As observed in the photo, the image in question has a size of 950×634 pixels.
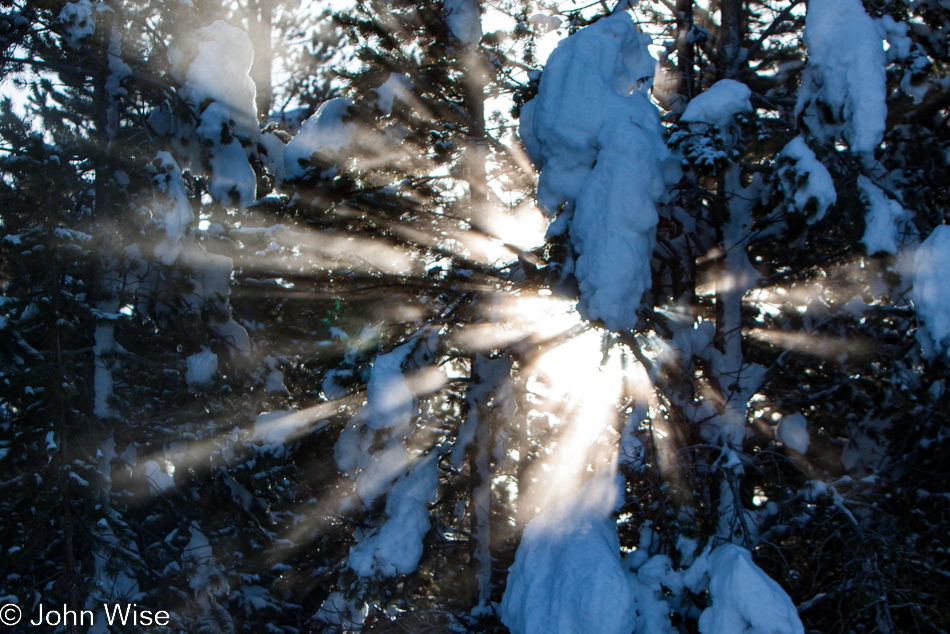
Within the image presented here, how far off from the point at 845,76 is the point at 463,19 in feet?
13.4

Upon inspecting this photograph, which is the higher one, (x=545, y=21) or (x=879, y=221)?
(x=545, y=21)

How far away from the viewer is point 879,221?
4922 millimetres

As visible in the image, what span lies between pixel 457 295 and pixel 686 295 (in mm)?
2638

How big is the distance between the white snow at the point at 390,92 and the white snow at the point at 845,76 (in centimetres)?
414

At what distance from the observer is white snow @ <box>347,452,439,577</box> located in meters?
6.23

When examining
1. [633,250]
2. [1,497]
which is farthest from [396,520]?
[1,497]

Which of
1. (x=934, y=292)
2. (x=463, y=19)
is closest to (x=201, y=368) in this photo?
(x=463, y=19)

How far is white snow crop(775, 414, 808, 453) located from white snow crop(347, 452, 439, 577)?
3801 mm

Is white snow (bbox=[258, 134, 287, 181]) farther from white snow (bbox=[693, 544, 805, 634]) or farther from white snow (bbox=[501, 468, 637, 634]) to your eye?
white snow (bbox=[693, 544, 805, 634])

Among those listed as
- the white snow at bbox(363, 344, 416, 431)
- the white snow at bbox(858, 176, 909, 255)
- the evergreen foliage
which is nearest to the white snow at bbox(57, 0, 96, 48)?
the evergreen foliage

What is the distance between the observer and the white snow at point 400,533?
6230 millimetres

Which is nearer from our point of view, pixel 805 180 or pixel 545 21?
pixel 805 180

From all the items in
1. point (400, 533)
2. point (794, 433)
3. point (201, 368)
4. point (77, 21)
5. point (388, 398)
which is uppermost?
point (77, 21)

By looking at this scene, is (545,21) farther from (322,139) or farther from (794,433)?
(794,433)
